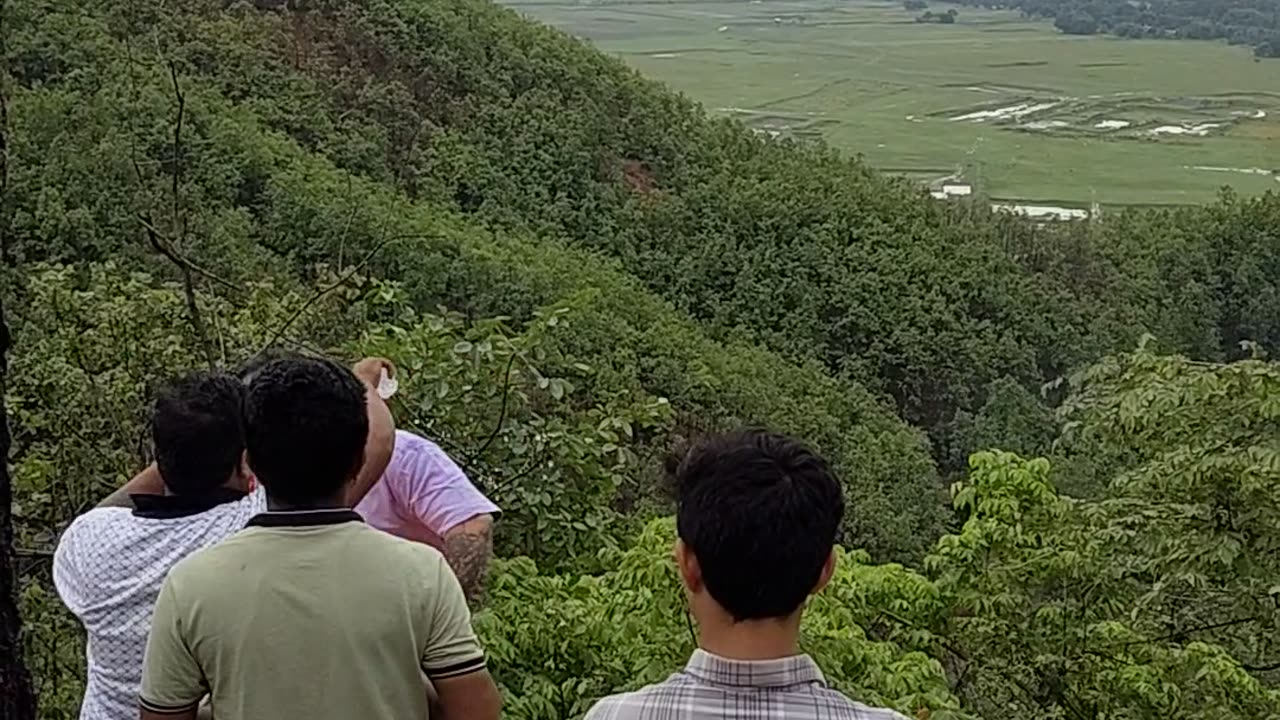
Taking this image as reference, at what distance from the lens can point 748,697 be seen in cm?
127

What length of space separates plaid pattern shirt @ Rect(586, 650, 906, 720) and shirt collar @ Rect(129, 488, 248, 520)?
806 mm

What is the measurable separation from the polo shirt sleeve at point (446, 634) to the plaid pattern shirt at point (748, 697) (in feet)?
1.34

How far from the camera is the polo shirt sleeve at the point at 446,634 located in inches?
64.6

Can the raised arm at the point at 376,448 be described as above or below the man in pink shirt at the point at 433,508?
above

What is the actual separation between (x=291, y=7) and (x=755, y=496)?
23439 mm

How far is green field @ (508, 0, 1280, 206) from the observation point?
45.7 meters

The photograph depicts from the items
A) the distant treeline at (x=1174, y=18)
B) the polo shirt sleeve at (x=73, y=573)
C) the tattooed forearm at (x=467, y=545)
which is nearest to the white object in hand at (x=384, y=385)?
the tattooed forearm at (x=467, y=545)

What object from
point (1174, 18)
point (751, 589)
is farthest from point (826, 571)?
point (1174, 18)

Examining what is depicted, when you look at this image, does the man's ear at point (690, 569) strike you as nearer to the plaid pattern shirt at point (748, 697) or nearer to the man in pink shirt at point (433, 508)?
the plaid pattern shirt at point (748, 697)

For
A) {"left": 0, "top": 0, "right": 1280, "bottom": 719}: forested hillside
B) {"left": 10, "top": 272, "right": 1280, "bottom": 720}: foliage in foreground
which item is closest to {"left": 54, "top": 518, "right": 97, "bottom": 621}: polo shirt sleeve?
{"left": 0, "top": 0, "right": 1280, "bottom": 719}: forested hillside

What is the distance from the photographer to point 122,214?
1134 cm

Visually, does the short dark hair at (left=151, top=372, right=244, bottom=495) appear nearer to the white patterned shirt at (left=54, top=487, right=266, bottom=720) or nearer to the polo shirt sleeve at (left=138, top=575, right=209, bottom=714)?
the white patterned shirt at (left=54, top=487, right=266, bottom=720)

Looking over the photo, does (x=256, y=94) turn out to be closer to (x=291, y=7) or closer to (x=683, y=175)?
(x=291, y=7)

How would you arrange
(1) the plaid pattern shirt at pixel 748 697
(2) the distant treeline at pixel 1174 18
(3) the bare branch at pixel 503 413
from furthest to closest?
(2) the distant treeline at pixel 1174 18
(3) the bare branch at pixel 503 413
(1) the plaid pattern shirt at pixel 748 697
